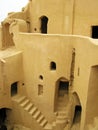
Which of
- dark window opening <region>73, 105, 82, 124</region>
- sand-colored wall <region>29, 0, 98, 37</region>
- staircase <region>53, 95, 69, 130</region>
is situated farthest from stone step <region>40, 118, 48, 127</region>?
sand-colored wall <region>29, 0, 98, 37</region>

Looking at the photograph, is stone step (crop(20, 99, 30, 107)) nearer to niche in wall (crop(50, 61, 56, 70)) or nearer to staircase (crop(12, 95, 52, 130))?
staircase (crop(12, 95, 52, 130))

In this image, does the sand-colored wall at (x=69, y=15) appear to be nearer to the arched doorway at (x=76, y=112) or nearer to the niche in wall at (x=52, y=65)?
the niche in wall at (x=52, y=65)

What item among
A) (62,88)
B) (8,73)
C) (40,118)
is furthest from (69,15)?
(40,118)

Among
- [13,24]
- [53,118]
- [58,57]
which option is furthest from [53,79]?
[13,24]

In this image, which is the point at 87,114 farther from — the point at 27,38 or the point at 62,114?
the point at 27,38

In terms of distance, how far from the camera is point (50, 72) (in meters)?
19.3

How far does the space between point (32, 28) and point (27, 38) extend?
16.2ft

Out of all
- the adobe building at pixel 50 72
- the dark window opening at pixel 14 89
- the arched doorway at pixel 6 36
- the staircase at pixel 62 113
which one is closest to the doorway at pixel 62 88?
the adobe building at pixel 50 72

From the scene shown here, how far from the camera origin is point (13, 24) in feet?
71.6

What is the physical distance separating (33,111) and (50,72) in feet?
12.0

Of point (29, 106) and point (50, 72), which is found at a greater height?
point (50, 72)

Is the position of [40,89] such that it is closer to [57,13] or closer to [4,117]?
[4,117]

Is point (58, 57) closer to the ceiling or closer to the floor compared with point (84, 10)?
closer to the floor

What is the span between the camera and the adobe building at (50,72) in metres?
18.4
